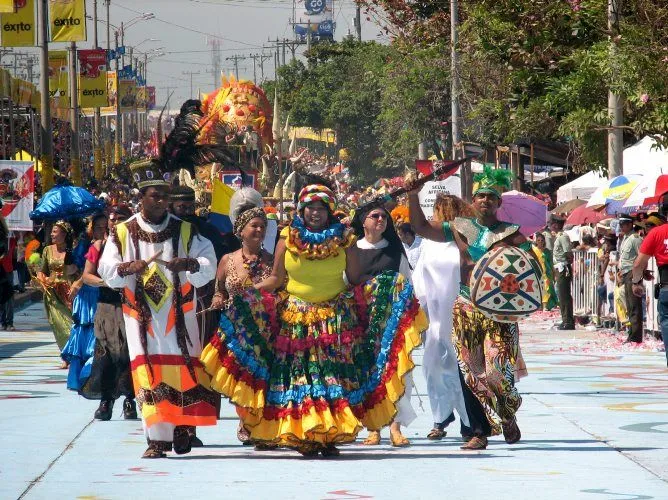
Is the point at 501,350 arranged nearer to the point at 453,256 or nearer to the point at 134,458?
the point at 453,256

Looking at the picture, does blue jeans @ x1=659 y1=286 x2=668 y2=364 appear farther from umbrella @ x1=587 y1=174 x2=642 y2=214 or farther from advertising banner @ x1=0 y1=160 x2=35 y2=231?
advertising banner @ x1=0 y1=160 x2=35 y2=231

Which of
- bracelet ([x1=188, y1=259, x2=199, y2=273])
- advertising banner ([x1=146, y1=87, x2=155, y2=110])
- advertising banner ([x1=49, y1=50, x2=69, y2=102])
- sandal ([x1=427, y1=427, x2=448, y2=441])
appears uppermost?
advertising banner ([x1=146, y1=87, x2=155, y2=110])

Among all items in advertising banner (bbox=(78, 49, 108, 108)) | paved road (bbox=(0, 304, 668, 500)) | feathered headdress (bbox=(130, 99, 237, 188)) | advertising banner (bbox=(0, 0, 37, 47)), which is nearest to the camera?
paved road (bbox=(0, 304, 668, 500))

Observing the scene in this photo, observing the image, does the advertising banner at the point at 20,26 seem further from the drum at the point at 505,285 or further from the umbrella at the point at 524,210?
the drum at the point at 505,285

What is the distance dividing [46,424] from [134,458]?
224cm

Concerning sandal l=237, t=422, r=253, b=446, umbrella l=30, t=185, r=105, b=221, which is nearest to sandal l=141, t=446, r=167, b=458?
sandal l=237, t=422, r=253, b=446

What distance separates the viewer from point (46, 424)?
39.4ft

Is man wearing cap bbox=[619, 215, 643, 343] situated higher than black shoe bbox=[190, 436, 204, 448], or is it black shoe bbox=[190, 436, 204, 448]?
man wearing cap bbox=[619, 215, 643, 343]

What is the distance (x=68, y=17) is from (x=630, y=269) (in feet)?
68.0

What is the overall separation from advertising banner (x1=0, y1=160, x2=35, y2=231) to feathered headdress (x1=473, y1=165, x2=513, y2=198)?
1812 centimetres

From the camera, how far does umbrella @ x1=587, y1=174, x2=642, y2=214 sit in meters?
21.6

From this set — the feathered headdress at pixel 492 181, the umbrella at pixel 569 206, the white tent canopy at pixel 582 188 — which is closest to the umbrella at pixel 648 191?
the white tent canopy at pixel 582 188

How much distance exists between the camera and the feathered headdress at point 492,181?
10.5 m

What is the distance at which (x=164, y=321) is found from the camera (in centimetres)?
1007
